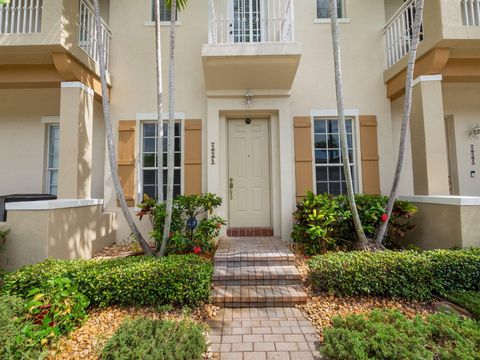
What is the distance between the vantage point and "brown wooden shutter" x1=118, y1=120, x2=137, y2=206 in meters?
5.74

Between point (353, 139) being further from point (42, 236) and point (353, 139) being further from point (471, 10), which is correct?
point (42, 236)

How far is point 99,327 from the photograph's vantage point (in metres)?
2.94

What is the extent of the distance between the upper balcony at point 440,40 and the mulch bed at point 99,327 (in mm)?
5729

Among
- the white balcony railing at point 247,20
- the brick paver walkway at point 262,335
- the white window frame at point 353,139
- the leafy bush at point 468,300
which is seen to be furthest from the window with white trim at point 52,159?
the leafy bush at point 468,300

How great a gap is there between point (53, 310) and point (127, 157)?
3.67 meters

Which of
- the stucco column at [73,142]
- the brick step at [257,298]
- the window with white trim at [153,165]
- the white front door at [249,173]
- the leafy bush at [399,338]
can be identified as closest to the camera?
the leafy bush at [399,338]

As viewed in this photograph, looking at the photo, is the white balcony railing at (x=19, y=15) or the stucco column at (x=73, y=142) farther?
the stucco column at (x=73, y=142)

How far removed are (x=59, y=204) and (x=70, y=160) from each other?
1091mm

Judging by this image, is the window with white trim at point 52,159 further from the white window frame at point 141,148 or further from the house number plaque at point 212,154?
the house number plaque at point 212,154

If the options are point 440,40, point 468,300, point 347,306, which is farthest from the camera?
point 440,40

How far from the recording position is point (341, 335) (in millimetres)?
2502

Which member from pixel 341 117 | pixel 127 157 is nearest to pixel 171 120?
pixel 127 157

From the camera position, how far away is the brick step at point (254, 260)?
13.7 feet

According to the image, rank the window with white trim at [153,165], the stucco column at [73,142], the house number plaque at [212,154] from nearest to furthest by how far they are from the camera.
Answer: the stucco column at [73,142]
the house number plaque at [212,154]
the window with white trim at [153,165]
